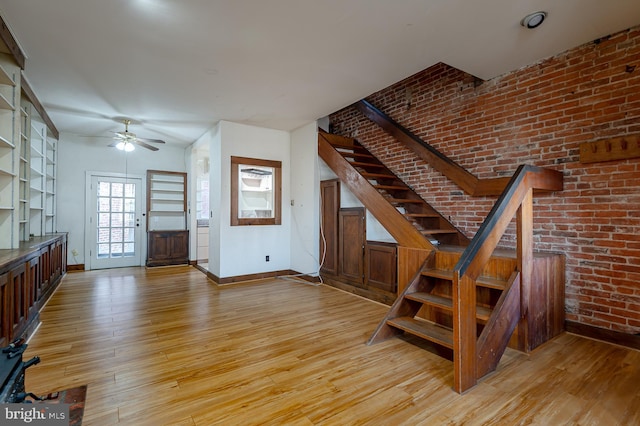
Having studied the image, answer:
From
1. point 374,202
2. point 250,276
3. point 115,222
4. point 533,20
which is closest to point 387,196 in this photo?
point 374,202

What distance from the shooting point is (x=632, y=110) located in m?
2.73

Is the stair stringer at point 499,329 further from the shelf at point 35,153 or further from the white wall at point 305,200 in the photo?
the shelf at point 35,153

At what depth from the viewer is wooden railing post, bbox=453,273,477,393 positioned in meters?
2.05

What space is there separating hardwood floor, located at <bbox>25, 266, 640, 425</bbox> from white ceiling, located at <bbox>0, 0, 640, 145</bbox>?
Answer: 2.85 metres

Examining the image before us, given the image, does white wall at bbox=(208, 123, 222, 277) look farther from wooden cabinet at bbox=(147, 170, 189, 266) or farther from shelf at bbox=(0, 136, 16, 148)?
shelf at bbox=(0, 136, 16, 148)

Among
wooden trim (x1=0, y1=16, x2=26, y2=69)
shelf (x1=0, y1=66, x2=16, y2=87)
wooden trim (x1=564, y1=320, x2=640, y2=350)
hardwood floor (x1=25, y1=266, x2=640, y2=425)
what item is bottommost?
hardwood floor (x1=25, y1=266, x2=640, y2=425)

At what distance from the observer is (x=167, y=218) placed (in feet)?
23.6

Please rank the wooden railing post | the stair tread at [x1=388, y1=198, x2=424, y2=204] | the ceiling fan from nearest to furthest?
the wooden railing post, the stair tread at [x1=388, y1=198, x2=424, y2=204], the ceiling fan

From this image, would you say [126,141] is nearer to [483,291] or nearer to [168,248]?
[168,248]

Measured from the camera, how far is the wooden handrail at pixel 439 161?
3.64 m

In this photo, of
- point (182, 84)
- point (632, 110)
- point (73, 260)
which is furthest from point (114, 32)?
point (73, 260)

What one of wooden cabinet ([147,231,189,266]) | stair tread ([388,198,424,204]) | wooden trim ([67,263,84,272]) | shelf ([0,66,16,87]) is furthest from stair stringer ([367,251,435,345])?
wooden trim ([67,263,84,272])

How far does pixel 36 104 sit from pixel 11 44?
1.92m

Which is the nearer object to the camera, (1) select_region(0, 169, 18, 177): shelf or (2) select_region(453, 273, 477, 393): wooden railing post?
(2) select_region(453, 273, 477, 393): wooden railing post
